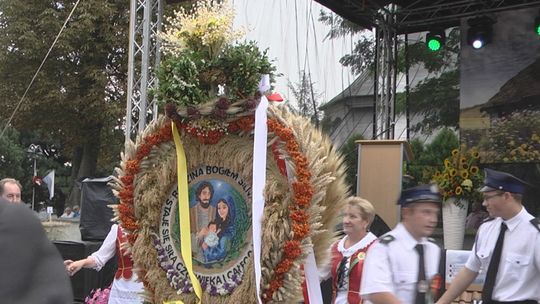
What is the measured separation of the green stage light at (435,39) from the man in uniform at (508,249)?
744cm

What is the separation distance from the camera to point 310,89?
10031 millimetres

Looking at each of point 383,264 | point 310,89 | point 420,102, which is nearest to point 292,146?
point 383,264

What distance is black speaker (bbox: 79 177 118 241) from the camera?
8.36 m

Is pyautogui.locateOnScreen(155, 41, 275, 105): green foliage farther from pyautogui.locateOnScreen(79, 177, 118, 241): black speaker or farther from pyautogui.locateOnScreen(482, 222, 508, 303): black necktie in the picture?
pyautogui.locateOnScreen(79, 177, 118, 241): black speaker

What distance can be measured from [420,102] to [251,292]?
879cm

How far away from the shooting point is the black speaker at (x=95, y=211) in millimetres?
8359

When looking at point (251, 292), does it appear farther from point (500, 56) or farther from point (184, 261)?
point (500, 56)

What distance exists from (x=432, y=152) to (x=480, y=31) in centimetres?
209

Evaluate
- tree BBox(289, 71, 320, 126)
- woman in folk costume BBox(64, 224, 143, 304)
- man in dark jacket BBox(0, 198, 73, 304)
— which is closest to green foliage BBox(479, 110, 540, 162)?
tree BBox(289, 71, 320, 126)

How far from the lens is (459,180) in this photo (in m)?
9.16

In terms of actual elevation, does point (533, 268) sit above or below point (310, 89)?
below

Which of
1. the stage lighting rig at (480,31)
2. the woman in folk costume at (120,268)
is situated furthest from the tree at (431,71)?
the woman in folk costume at (120,268)

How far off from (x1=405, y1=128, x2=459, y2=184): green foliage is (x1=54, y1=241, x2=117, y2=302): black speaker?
524cm

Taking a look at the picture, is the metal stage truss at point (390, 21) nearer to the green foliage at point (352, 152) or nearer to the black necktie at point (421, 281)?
the green foliage at point (352, 152)
